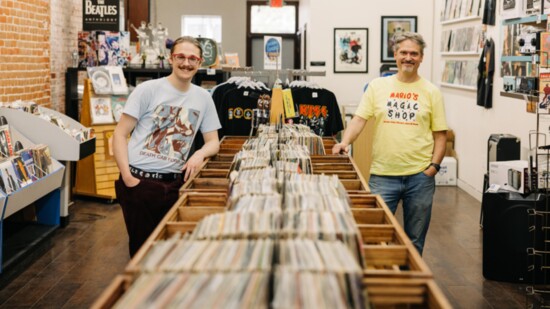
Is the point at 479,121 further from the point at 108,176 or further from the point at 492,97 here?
the point at 108,176

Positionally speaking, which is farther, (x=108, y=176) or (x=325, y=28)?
(x=325, y=28)

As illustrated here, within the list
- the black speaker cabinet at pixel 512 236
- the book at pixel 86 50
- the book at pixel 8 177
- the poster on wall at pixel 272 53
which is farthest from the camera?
the book at pixel 86 50

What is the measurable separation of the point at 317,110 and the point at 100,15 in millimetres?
3634

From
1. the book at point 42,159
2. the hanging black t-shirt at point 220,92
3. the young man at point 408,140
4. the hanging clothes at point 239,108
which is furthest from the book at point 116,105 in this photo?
the young man at point 408,140

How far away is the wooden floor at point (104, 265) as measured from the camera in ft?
15.9

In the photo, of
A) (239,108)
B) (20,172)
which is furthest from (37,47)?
(239,108)

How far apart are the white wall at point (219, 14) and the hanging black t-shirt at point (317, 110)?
40.1ft

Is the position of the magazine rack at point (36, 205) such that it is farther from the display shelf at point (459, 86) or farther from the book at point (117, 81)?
the display shelf at point (459, 86)

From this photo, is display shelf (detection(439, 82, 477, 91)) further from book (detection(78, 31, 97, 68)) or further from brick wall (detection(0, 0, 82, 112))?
brick wall (detection(0, 0, 82, 112))

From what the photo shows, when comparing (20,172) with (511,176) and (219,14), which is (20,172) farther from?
(219,14)

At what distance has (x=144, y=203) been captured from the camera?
391cm

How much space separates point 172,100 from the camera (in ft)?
12.6

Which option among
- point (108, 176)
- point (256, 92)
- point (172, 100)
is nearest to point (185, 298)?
point (172, 100)

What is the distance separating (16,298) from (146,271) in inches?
130
